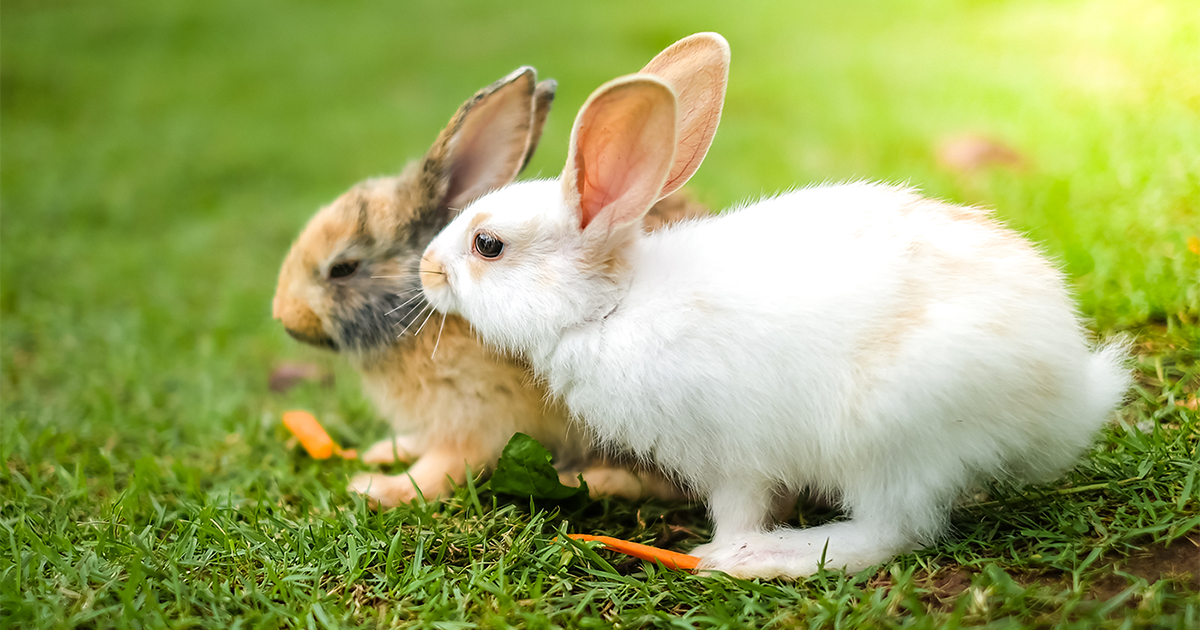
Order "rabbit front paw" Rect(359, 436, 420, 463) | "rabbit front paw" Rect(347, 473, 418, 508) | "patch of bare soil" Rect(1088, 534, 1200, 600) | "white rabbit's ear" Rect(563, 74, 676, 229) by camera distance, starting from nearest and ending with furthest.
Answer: "patch of bare soil" Rect(1088, 534, 1200, 600) < "white rabbit's ear" Rect(563, 74, 676, 229) < "rabbit front paw" Rect(347, 473, 418, 508) < "rabbit front paw" Rect(359, 436, 420, 463)

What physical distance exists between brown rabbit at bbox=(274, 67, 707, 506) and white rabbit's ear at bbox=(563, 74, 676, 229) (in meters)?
0.46

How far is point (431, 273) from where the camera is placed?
8.18 feet

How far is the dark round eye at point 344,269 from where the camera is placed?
3004 millimetres

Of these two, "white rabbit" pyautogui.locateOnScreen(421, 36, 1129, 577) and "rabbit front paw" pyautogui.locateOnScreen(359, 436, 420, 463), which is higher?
"white rabbit" pyautogui.locateOnScreen(421, 36, 1129, 577)

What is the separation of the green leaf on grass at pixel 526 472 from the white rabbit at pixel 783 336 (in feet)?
0.76

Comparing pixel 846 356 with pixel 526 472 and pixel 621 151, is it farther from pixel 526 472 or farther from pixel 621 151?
pixel 526 472

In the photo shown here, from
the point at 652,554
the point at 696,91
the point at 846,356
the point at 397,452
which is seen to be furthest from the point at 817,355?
the point at 397,452

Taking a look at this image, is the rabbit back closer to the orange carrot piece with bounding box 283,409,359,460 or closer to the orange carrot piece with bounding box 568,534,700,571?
the orange carrot piece with bounding box 568,534,700,571

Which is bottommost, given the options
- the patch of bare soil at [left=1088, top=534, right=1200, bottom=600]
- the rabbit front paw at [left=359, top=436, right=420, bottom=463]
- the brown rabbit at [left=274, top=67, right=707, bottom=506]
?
the rabbit front paw at [left=359, top=436, right=420, bottom=463]

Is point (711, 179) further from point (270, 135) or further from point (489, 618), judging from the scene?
point (270, 135)

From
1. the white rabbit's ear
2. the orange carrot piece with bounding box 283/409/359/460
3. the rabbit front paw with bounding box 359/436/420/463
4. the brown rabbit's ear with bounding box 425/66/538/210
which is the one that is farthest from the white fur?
the orange carrot piece with bounding box 283/409/359/460

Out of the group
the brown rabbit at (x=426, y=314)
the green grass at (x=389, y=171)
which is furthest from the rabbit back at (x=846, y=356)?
the brown rabbit at (x=426, y=314)

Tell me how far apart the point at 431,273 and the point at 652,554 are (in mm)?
1027

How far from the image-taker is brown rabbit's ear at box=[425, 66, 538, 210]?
2.91 metres
